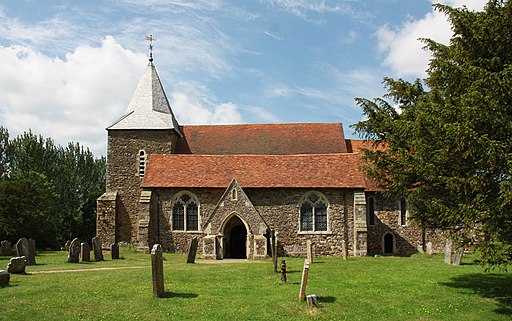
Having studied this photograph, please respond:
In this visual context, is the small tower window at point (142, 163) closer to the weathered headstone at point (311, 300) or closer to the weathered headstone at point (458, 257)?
the weathered headstone at point (458, 257)

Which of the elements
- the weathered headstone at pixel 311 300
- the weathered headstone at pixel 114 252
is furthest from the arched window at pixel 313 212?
the weathered headstone at pixel 311 300

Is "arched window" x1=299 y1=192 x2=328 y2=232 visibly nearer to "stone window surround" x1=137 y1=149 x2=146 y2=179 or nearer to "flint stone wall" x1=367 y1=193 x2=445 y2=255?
"flint stone wall" x1=367 y1=193 x2=445 y2=255

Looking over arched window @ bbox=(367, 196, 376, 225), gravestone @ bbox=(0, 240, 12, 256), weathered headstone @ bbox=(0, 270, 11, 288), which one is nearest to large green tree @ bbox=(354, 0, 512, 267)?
weathered headstone @ bbox=(0, 270, 11, 288)

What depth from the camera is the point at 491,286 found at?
16.3 m

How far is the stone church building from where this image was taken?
27.0 meters

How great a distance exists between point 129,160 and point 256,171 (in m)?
9.95

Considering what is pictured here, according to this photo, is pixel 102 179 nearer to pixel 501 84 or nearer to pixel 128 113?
pixel 128 113

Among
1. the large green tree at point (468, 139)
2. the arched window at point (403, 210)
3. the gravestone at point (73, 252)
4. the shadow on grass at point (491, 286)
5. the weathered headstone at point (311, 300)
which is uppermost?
the large green tree at point (468, 139)

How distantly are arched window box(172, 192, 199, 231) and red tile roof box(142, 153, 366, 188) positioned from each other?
86 cm

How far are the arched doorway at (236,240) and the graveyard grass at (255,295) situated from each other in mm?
8557

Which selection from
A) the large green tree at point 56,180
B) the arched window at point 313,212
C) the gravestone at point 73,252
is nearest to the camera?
the gravestone at point 73,252

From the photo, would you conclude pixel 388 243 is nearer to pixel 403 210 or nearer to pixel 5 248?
pixel 403 210

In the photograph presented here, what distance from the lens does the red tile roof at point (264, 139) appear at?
34500mm

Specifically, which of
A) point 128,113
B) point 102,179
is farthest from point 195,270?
point 102,179
